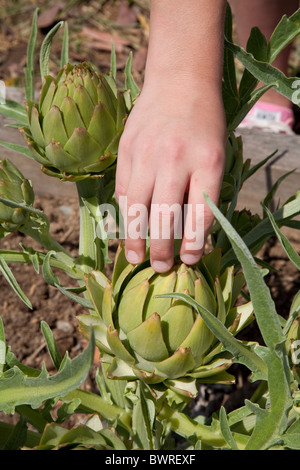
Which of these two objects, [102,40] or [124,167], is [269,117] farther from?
[124,167]

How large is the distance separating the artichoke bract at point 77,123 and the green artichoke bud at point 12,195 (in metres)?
0.03

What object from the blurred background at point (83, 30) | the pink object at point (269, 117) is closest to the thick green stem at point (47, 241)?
the pink object at point (269, 117)

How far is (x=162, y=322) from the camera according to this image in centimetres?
54

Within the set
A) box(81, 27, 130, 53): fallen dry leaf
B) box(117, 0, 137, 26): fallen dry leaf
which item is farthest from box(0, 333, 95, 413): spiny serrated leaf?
box(117, 0, 137, 26): fallen dry leaf

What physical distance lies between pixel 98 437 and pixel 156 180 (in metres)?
0.25

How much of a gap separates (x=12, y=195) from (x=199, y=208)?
0.23 meters

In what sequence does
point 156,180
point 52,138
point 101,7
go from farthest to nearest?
point 101,7 < point 52,138 < point 156,180

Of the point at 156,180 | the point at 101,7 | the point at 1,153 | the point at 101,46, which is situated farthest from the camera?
the point at 101,7

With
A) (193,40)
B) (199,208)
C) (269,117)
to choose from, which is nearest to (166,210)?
(199,208)

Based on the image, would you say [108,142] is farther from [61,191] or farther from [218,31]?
[61,191]

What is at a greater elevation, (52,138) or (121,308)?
(52,138)

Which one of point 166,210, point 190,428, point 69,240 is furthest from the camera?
point 69,240

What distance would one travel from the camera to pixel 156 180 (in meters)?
0.51
